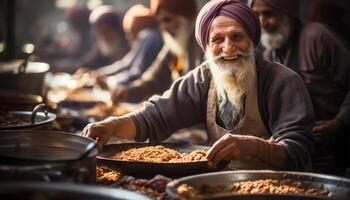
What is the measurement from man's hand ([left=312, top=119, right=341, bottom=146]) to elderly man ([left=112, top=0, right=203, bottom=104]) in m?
2.77

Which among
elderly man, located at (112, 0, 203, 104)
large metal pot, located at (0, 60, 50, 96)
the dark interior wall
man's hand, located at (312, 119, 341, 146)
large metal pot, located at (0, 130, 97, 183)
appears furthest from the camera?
the dark interior wall

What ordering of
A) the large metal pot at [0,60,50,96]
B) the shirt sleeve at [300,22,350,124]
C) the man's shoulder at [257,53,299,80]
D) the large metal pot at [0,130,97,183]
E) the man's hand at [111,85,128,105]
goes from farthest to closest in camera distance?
the man's hand at [111,85,128,105], the large metal pot at [0,60,50,96], the shirt sleeve at [300,22,350,124], the man's shoulder at [257,53,299,80], the large metal pot at [0,130,97,183]

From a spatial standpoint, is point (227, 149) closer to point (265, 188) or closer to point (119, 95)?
point (265, 188)

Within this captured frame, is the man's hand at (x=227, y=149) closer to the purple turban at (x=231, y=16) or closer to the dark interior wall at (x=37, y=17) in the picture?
the purple turban at (x=231, y=16)

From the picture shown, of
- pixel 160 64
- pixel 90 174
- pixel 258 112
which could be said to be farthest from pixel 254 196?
pixel 160 64

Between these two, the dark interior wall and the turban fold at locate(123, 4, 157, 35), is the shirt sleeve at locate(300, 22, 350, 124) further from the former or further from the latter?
the dark interior wall

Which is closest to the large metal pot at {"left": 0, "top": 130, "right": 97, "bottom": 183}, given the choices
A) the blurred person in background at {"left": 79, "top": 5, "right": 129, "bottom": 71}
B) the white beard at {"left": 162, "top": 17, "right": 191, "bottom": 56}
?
the white beard at {"left": 162, "top": 17, "right": 191, "bottom": 56}

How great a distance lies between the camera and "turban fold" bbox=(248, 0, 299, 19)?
6422 millimetres

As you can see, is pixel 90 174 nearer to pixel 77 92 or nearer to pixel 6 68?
pixel 6 68

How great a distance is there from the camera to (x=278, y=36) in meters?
6.50

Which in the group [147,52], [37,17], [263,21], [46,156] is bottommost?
[37,17]

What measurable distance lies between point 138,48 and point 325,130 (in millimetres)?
5745

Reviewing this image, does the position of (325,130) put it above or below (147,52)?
above

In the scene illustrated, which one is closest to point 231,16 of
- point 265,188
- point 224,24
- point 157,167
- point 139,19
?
point 224,24
